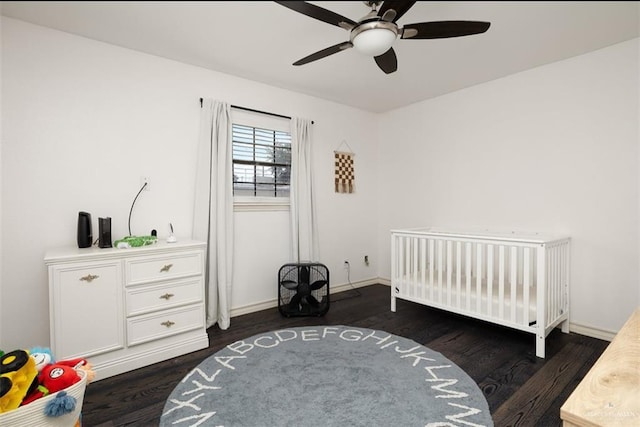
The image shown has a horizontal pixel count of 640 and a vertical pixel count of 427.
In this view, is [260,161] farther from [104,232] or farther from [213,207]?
[104,232]

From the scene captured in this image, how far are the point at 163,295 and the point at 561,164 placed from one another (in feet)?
10.7

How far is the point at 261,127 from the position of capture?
10.1ft

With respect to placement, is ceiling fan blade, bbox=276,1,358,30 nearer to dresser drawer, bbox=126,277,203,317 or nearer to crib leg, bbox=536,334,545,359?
dresser drawer, bbox=126,277,203,317

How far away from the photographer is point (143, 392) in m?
1.77

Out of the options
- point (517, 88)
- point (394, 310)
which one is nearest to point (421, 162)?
point (517, 88)

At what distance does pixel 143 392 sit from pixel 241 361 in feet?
1.83

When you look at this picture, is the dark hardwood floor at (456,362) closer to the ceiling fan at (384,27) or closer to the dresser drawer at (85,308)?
the dresser drawer at (85,308)

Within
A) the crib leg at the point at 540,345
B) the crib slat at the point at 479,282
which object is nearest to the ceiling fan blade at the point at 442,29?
the crib slat at the point at 479,282

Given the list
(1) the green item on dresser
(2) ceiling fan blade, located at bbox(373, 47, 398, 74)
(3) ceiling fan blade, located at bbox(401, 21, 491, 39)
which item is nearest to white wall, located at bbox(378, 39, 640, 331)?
(2) ceiling fan blade, located at bbox(373, 47, 398, 74)

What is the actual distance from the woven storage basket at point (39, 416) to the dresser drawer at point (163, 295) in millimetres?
860

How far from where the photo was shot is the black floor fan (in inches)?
114

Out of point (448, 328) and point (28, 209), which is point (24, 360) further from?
point (448, 328)

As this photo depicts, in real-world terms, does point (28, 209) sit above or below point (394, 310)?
above

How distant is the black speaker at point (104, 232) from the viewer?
2096 millimetres
